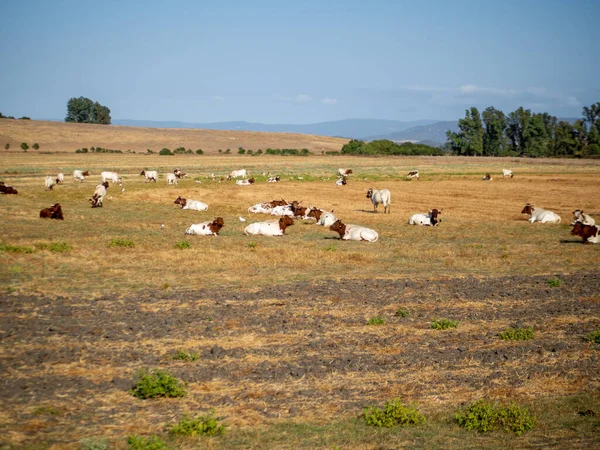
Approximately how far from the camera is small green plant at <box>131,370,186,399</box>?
8.76 metres

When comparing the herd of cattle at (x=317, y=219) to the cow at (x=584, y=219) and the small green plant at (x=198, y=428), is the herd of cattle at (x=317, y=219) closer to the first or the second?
the cow at (x=584, y=219)

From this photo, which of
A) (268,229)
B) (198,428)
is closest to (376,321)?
(198,428)

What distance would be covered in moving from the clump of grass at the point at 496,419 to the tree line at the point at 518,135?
11321 centimetres

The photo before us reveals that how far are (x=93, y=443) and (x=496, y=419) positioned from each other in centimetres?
510

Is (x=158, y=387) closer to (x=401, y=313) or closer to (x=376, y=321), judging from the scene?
(x=376, y=321)

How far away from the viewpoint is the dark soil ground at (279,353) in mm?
8523

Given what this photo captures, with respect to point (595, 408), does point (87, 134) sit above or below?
above

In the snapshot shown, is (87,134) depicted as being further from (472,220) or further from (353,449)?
(353,449)

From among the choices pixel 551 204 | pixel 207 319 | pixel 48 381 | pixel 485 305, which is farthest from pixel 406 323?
pixel 551 204

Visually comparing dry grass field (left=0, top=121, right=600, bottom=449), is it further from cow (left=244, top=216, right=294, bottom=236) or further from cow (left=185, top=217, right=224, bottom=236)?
cow (left=244, top=216, right=294, bottom=236)

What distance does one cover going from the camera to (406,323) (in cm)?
1268

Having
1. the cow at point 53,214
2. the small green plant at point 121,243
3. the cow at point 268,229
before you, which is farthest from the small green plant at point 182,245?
the cow at point 53,214

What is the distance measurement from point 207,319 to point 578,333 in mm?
7440

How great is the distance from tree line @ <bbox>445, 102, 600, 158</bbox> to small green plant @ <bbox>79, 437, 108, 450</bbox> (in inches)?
4540
